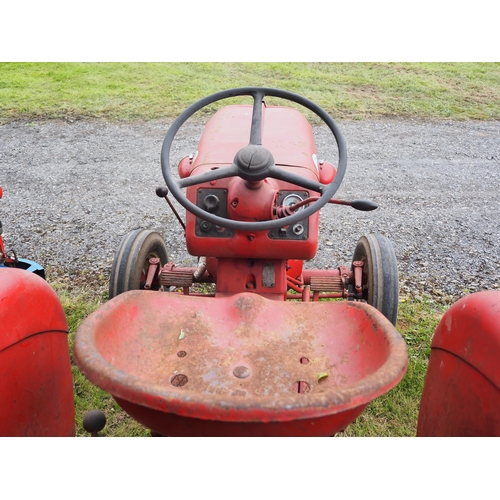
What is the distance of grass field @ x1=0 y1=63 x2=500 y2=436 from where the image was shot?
20.5ft

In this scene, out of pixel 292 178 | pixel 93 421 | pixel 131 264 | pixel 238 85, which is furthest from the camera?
pixel 238 85

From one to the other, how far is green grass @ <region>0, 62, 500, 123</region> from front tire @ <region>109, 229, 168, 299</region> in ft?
12.6

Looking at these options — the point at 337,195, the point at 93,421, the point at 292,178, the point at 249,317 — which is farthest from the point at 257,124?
the point at 337,195

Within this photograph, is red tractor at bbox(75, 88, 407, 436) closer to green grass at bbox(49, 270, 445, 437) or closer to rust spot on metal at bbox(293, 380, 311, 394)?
rust spot on metal at bbox(293, 380, 311, 394)

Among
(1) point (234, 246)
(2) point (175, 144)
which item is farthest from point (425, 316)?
(2) point (175, 144)

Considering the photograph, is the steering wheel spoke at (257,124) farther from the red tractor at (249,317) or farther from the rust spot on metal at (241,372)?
the rust spot on metal at (241,372)

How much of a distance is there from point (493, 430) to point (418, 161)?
4060 millimetres

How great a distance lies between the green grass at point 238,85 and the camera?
6250 mm

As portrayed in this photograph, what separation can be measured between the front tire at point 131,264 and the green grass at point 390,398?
19.4 inches

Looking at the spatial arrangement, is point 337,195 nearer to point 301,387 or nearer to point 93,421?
point 301,387

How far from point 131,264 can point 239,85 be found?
4787mm

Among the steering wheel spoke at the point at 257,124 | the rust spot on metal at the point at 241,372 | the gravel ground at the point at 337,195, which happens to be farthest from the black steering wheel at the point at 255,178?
the gravel ground at the point at 337,195

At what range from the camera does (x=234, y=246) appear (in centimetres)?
206

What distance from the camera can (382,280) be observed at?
233 cm
